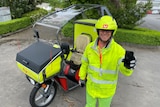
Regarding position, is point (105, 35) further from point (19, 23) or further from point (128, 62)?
point (19, 23)

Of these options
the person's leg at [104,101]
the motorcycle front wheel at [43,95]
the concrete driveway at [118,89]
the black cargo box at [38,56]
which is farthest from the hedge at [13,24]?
the person's leg at [104,101]

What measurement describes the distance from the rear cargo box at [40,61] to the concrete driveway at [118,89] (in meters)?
0.75

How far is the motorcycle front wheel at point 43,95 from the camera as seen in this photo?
3151 mm

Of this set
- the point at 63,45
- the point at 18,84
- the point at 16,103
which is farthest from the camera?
the point at 18,84

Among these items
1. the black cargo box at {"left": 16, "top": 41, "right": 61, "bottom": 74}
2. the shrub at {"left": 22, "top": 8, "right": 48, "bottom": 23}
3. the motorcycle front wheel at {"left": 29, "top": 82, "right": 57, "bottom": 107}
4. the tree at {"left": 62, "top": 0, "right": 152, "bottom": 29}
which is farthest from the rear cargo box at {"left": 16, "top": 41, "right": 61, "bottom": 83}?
the shrub at {"left": 22, "top": 8, "right": 48, "bottom": 23}

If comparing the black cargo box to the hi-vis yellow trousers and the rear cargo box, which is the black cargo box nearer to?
the rear cargo box

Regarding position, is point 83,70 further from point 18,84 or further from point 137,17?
point 137,17

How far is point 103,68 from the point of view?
2338 millimetres

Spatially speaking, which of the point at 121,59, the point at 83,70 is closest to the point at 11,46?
the point at 83,70

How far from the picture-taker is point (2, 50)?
6082mm

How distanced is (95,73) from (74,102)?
1.36 m

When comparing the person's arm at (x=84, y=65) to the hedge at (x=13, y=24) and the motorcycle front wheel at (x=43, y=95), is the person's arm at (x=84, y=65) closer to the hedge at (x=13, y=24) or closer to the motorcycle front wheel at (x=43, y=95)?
the motorcycle front wheel at (x=43, y=95)

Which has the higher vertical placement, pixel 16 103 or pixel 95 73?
pixel 95 73

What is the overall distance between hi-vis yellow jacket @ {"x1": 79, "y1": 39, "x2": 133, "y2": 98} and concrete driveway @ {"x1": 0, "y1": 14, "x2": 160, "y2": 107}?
113cm
